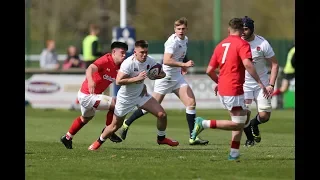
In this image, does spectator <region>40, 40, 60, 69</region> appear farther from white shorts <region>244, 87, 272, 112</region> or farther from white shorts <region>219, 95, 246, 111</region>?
white shorts <region>219, 95, 246, 111</region>

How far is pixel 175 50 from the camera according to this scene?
1781 centimetres

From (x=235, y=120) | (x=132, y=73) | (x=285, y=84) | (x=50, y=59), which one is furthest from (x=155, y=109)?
(x=50, y=59)

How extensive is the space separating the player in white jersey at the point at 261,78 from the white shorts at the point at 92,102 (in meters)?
2.47

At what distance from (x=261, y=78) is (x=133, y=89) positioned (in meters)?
2.54

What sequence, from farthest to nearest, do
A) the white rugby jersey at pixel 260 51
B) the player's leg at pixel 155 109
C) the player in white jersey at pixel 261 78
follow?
the white rugby jersey at pixel 260 51
the player in white jersey at pixel 261 78
the player's leg at pixel 155 109

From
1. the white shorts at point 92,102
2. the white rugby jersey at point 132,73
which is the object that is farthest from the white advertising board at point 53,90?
the white rugby jersey at point 132,73

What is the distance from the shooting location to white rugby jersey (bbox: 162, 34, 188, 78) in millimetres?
17703

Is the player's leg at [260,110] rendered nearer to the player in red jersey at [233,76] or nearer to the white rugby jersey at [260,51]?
the white rugby jersey at [260,51]

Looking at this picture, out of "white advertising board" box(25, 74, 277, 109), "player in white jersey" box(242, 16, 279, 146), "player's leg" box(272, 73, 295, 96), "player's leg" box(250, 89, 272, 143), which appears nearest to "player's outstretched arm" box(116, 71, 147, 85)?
"player in white jersey" box(242, 16, 279, 146)

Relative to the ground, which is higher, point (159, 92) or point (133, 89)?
point (133, 89)

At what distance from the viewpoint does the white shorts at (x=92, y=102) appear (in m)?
16.0

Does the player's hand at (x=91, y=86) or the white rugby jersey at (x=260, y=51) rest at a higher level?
the white rugby jersey at (x=260, y=51)

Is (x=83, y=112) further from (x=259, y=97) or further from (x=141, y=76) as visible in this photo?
(x=259, y=97)
